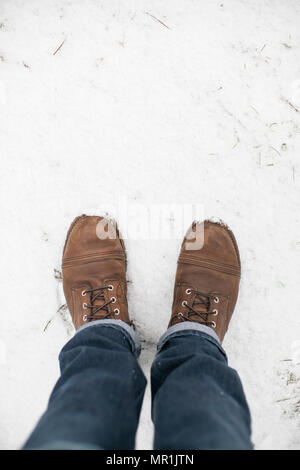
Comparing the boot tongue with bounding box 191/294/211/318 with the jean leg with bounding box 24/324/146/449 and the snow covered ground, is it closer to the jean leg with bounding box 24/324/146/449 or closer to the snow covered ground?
the snow covered ground

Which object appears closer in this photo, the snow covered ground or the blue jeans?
the blue jeans

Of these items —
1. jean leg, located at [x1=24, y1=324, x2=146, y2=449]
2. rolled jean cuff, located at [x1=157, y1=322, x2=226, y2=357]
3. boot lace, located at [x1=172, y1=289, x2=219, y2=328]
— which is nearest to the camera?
jean leg, located at [x1=24, y1=324, x2=146, y2=449]

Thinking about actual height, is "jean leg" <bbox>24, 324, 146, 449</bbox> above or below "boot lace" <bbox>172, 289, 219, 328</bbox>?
below

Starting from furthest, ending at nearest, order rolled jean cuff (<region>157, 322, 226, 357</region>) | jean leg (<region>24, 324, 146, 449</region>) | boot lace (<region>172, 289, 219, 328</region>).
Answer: boot lace (<region>172, 289, 219, 328</region>), rolled jean cuff (<region>157, 322, 226, 357</region>), jean leg (<region>24, 324, 146, 449</region>)

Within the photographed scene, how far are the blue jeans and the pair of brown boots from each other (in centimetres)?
20

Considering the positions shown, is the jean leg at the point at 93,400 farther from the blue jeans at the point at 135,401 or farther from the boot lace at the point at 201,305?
the boot lace at the point at 201,305

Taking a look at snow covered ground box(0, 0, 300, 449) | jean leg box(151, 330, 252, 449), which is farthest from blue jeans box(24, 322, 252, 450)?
snow covered ground box(0, 0, 300, 449)

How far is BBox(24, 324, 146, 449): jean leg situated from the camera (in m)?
0.62

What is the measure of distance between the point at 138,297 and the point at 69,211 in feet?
1.29

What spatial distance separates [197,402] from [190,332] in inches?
11.9

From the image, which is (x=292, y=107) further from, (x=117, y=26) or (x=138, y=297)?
(x=138, y=297)

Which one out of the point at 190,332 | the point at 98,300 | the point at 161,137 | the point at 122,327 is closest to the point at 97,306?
the point at 98,300

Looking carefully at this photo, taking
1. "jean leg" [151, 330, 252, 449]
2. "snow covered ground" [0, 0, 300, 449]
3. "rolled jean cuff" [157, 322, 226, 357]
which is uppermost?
"snow covered ground" [0, 0, 300, 449]
